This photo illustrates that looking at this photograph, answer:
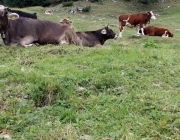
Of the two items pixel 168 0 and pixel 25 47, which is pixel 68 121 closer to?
pixel 25 47

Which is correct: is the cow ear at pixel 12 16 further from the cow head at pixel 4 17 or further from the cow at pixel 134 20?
the cow at pixel 134 20

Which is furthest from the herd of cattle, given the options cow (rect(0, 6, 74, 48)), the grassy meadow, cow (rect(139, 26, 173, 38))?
cow (rect(139, 26, 173, 38))

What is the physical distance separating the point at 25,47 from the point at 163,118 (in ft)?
19.1

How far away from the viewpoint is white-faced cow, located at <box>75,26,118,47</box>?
1194 centimetres

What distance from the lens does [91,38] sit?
12977mm

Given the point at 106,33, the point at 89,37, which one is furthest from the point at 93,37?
the point at 106,33

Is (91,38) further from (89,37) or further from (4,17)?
(4,17)

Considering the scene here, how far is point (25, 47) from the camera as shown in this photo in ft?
30.0

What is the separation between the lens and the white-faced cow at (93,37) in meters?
11.9

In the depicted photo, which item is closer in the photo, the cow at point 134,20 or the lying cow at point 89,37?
the lying cow at point 89,37

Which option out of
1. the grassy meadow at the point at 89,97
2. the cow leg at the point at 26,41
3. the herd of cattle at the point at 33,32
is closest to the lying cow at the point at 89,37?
the herd of cattle at the point at 33,32

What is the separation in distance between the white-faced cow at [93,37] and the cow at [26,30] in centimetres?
105

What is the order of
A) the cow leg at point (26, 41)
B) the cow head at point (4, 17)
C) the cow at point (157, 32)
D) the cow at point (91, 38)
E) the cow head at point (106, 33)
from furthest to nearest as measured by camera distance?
the cow at point (157, 32), the cow head at point (106, 33), the cow at point (91, 38), the cow leg at point (26, 41), the cow head at point (4, 17)

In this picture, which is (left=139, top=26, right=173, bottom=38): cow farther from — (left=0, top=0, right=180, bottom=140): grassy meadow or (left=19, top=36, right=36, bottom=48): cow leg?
(left=0, top=0, right=180, bottom=140): grassy meadow
